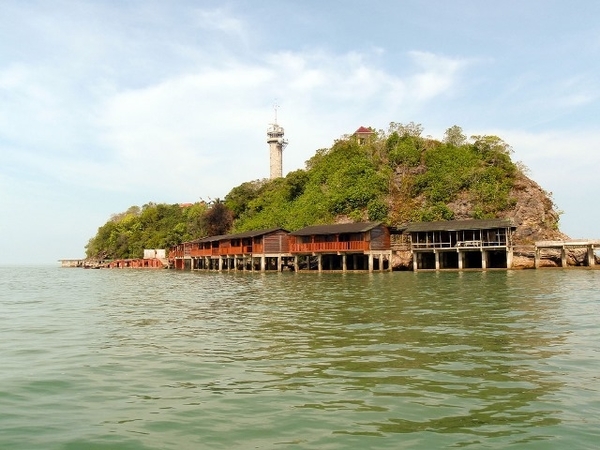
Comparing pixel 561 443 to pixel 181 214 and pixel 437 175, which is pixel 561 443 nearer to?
pixel 437 175

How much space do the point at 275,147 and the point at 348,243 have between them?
2593 inches

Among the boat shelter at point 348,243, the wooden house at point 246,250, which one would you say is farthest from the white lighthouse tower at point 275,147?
the boat shelter at point 348,243

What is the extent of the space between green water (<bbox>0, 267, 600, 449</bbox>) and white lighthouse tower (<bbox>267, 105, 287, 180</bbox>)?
96.5 metres

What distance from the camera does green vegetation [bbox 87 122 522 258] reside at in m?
63.7

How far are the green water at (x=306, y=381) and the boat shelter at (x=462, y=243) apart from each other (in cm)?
3072

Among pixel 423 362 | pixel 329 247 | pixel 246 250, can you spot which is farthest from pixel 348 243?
pixel 423 362

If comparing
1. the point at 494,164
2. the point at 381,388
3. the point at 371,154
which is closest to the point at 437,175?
the point at 494,164

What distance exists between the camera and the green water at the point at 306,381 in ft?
21.9

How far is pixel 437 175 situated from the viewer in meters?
67.3

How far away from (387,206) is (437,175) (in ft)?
26.2

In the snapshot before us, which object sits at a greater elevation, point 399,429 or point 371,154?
point 371,154

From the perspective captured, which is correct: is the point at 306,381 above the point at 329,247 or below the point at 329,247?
below

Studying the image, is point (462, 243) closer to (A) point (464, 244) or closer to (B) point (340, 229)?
(A) point (464, 244)

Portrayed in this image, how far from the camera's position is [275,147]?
114812 millimetres
